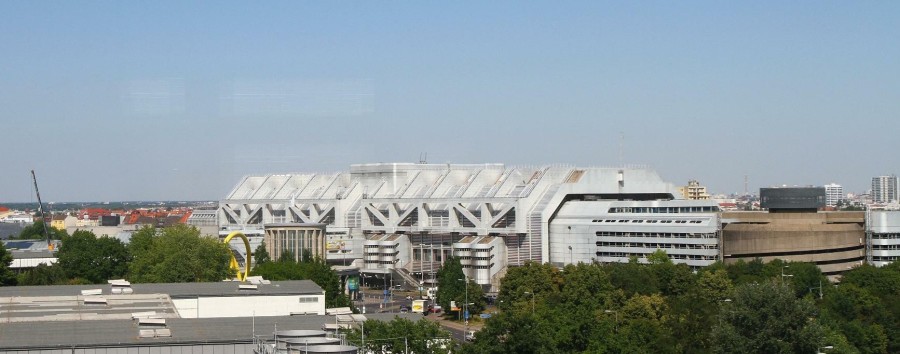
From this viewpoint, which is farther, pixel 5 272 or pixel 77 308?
pixel 5 272

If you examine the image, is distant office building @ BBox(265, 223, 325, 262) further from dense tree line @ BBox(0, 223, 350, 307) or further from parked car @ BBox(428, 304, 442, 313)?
parked car @ BBox(428, 304, 442, 313)

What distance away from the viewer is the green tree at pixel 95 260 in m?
62.2

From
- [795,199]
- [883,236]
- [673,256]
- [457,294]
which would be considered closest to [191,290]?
[457,294]

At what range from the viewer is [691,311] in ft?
125

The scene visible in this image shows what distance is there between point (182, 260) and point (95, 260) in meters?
10.9

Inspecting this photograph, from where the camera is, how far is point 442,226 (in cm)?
7794

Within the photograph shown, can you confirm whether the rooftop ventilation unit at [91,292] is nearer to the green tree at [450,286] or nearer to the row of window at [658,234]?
Answer: the green tree at [450,286]

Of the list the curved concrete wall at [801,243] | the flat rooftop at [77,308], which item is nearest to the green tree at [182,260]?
the flat rooftop at [77,308]

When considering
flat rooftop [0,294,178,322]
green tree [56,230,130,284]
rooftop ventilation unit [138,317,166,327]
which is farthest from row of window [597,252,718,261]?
rooftop ventilation unit [138,317,166,327]

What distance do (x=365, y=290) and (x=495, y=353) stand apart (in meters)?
44.6

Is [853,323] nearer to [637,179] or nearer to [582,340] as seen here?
[582,340]

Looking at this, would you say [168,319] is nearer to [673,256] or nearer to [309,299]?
[309,299]

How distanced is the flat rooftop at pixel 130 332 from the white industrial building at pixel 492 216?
3529 centimetres

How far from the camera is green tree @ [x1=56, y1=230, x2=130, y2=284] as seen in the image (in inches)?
2448
